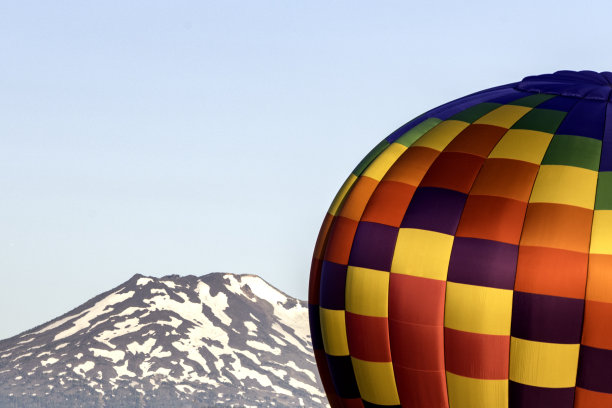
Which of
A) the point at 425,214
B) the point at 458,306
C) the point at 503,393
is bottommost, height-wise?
the point at 503,393

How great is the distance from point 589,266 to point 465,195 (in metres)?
2.57

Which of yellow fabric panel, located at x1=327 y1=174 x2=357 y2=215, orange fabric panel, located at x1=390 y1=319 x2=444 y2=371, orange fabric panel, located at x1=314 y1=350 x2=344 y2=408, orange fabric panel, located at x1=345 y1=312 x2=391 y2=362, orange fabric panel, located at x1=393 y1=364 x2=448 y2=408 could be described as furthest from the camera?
yellow fabric panel, located at x1=327 y1=174 x2=357 y2=215

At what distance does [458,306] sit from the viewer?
68.2 feet

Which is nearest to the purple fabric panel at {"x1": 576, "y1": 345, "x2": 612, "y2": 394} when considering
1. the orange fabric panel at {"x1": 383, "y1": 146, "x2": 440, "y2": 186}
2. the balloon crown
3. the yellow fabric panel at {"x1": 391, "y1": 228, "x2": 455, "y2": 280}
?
the yellow fabric panel at {"x1": 391, "y1": 228, "x2": 455, "y2": 280}

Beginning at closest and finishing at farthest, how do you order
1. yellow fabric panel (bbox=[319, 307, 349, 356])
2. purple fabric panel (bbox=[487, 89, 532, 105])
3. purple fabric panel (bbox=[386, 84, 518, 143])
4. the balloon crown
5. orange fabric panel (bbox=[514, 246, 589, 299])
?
1. orange fabric panel (bbox=[514, 246, 589, 299])
2. the balloon crown
3. yellow fabric panel (bbox=[319, 307, 349, 356])
4. purple fabric panel (bbox=[487, 89, 532, 105])
5. purple fabric panel (bbox=[386, 84, 518, 143])

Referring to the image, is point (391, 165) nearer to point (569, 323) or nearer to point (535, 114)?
point (535, 114)

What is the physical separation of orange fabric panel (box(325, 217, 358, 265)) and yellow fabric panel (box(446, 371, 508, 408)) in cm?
311

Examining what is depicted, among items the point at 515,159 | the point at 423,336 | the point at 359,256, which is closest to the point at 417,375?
the point at 423,336

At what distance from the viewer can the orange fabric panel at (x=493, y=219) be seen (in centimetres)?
2066

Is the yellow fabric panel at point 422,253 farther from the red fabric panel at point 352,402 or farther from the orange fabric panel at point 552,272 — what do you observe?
the red fabric panel at point 352,402

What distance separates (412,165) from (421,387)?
160 inches

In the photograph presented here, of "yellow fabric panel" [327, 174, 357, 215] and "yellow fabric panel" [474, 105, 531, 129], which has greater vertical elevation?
"yellow fabric panel" [474, 105, 531, 129]

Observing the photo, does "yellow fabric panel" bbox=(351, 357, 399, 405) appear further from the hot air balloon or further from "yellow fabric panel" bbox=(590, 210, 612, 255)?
"yellow fabric panel" bbox=(590, 210, 612, 255)

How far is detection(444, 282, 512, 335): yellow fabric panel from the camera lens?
20.4 meters
